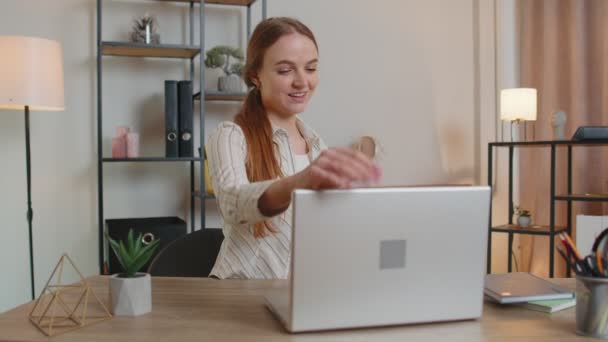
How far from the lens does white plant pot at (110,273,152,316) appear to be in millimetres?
1071

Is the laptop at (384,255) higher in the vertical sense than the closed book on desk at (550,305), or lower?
higher

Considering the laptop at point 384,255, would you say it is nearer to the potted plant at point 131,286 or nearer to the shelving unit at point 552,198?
A: the potted plant at point 131,286

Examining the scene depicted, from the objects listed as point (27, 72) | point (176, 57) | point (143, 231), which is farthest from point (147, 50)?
point (143, 231)

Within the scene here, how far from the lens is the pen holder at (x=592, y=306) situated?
958mm

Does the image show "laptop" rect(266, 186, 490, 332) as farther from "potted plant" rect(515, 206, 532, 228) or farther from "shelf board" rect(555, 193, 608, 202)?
"potted plant" rect(515, 206, 532, 228)

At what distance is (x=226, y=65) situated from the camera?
10.4 feet

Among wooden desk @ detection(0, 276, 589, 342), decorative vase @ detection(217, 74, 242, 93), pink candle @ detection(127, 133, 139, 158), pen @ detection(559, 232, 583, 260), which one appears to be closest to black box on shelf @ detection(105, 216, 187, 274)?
pink candle @ detection(127, 133, 139, 158)

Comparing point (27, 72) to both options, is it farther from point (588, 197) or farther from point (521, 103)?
point (588, 197)

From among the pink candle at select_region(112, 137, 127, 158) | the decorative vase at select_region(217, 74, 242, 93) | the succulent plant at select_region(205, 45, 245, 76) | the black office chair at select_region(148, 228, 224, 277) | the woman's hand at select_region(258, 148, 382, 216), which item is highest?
the succulent plant at select_region(205, 45, 245, 76)

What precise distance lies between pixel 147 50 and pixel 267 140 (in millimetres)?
1699

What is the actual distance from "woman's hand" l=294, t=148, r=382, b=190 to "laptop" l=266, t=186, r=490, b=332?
3cm

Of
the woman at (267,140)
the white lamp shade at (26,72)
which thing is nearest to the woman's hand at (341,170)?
the woman at (267,140)

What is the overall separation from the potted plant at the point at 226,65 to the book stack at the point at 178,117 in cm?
19

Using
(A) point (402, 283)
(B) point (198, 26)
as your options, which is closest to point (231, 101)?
(B) point (198, 26)
